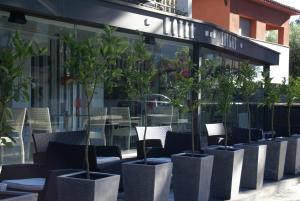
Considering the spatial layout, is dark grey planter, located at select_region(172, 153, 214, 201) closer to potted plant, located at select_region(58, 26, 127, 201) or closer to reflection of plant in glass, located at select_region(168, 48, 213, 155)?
reflection of plant in glass, located at select_region(168, 48, 213, 155)

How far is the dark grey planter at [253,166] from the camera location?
→ 7668 millimetres

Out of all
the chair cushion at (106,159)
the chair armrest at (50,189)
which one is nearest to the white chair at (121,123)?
the chair cushion at (106,159)

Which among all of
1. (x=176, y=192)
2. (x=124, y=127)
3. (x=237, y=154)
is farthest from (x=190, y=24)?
(x=176, y=192)

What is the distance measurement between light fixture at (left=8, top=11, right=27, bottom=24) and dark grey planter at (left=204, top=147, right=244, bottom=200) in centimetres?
329

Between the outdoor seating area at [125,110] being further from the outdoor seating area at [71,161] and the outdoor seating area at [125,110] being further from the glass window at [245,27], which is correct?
the glass window at [245,27]

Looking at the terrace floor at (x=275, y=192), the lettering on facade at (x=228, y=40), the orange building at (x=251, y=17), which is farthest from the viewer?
the orange building at (x=251, y=17)

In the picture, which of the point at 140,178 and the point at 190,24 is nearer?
the point at 140,178

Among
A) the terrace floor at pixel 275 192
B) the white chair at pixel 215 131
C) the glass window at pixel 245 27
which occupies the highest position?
the glass window at pixel 245 27

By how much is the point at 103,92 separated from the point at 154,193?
410 centimetres

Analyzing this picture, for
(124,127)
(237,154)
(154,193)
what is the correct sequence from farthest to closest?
(124,127), (237,154), (154,193)

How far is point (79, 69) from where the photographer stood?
4.55 m

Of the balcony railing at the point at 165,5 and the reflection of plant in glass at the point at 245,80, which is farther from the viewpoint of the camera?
the balcony railing at the point at 165,5

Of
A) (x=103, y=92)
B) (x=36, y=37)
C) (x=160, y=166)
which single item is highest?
(x=36, y=37)

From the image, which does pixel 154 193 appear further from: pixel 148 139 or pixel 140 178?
pixel 148 139
